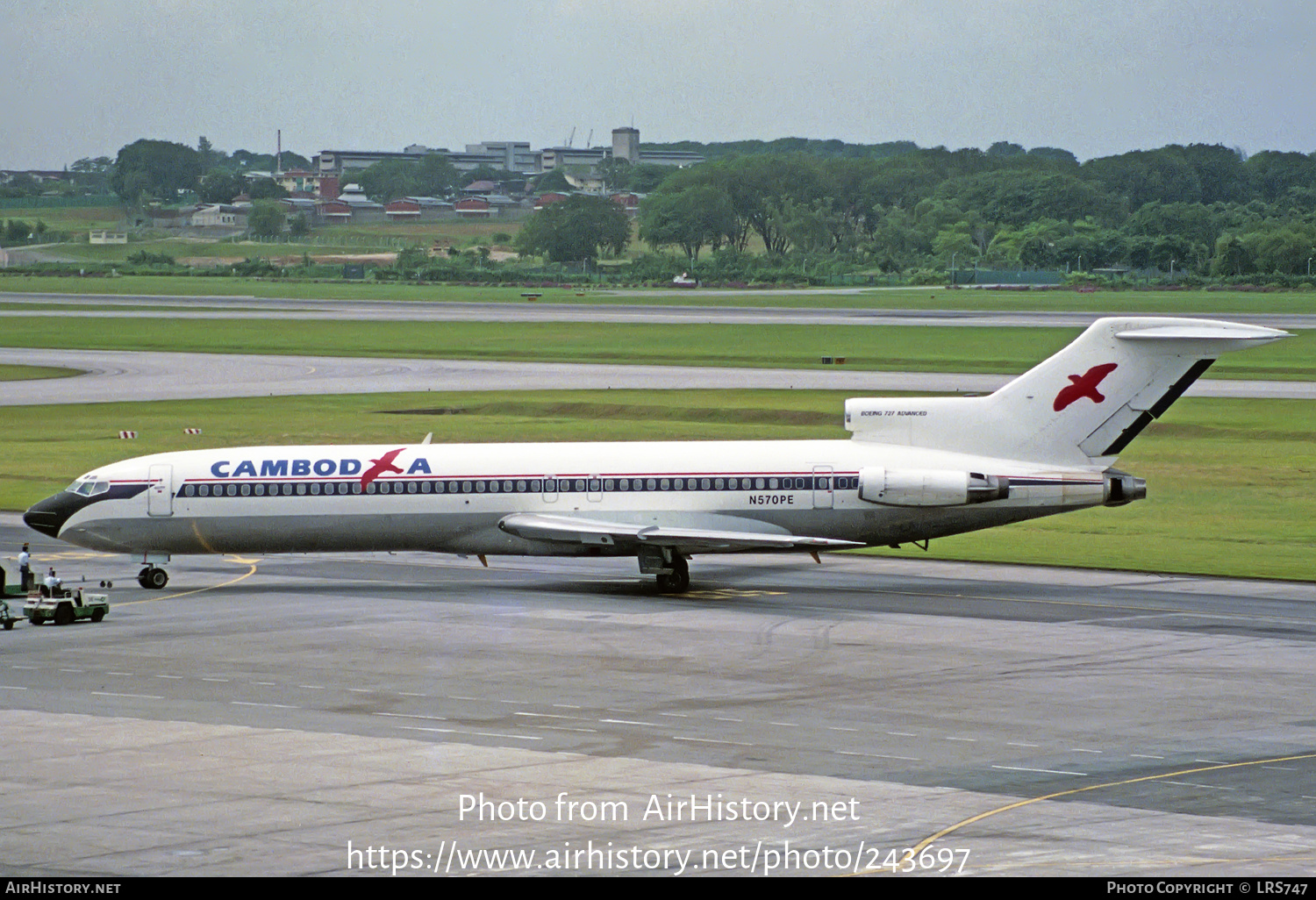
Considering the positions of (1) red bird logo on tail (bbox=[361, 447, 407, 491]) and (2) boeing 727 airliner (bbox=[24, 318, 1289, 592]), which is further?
(1) red bird logo on tail (bbox=[361, 447, 407, 491])

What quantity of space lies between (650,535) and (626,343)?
Answer: 287 feet

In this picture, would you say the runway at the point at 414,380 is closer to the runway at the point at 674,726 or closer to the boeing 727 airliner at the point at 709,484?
the boeing 727 airliner at the point at 709,484

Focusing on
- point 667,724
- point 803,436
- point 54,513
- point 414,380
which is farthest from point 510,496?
point 414,380

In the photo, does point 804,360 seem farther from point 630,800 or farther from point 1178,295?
point 630,800

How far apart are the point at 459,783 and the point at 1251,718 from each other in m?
13.5

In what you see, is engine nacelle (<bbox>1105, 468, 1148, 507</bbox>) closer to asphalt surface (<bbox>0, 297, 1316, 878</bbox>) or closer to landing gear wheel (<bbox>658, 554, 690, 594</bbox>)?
asphalt surface (<bbox>0, 297, 1316, 878</bbox>)

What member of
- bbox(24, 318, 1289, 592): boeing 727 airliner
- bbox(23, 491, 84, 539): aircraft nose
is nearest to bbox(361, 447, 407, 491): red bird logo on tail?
bbox(24, 318, 1289, 592): boeing 727 airliner

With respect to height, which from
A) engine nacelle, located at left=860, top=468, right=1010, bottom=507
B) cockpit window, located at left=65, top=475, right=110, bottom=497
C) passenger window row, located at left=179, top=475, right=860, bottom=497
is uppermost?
engine nacelle, located at left=860, top=468, right=1010, bottom=507

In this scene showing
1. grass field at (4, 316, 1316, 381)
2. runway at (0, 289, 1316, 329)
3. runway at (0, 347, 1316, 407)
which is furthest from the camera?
runway at (0, 289, 1316, 329)

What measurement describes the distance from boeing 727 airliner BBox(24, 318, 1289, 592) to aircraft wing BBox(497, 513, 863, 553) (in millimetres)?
45

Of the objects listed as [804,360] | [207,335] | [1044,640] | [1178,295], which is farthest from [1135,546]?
[1178,295]

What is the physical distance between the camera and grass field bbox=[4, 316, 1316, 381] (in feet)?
376

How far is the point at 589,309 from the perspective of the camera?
552 feet

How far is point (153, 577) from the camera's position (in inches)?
1823
